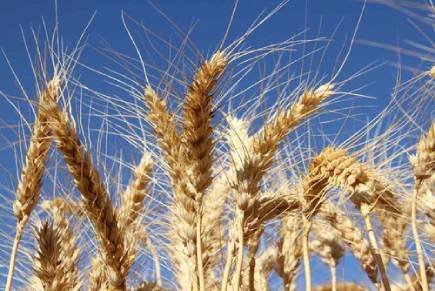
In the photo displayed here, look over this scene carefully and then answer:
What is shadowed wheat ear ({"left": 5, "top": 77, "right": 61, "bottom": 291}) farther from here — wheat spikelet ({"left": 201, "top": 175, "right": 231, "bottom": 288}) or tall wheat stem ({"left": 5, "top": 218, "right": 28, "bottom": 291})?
wheat spikelet ({"left": 201, "top": 175, "right": 231, "bottom": 288})

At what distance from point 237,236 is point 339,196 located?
0.84 meters

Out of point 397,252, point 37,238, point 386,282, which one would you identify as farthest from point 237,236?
point 397,252

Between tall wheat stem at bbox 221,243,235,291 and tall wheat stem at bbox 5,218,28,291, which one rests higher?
tall wheat stem at bbox 5,218,28,291

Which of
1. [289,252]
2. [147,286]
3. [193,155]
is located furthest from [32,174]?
[289,252]

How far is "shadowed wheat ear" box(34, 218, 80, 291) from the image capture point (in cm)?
257

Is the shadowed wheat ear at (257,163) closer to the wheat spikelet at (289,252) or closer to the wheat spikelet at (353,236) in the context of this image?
the wheat spikelet at (353,236)

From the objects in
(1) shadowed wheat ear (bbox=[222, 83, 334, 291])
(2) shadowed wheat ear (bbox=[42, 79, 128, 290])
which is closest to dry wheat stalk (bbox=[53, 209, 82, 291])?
(2) shadowed wheat ear (bbox=[42, 79, 128, 290])

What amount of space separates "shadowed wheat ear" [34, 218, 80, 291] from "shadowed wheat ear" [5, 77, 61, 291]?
0.50 feet

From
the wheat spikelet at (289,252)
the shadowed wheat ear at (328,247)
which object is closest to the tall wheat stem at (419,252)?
the wheat spikelet at (289,252)

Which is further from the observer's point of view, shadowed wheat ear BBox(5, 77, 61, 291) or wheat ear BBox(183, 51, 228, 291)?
shadowed wheat ear BBox(5, 77, 61, 291)

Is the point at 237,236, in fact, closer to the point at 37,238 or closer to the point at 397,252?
the point at 37,238

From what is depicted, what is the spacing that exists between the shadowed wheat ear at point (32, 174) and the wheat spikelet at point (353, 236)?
1.39 metres

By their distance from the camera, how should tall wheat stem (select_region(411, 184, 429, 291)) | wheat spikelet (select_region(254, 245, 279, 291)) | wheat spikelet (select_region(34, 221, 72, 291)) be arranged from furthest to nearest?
wheat spikelet (select_region(254, 245, 279, 291)) < wheat spikelet (select_region(34, 221, 72, 291)) < tall wheat stem (select_region(411, 184, 429, 291))

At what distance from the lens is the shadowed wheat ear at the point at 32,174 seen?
9.00 feet
